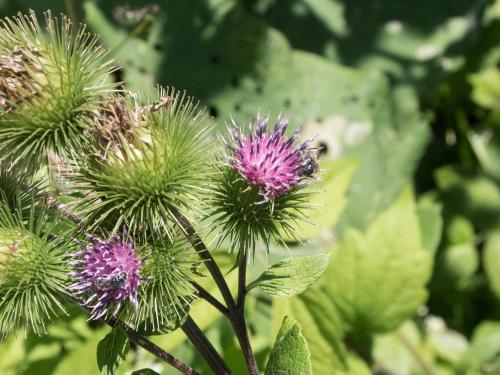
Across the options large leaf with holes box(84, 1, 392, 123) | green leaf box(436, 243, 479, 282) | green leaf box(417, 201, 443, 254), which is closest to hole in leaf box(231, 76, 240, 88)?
large leaf with holes box(84, 1, 392, 123)

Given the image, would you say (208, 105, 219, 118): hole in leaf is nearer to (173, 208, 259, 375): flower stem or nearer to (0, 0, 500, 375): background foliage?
(0, 0, 500, 375): background foliage

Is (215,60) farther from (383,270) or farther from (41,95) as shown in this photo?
(41,95)

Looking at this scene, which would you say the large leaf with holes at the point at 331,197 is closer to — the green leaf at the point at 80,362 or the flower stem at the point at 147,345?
the green leaf at the point at 80,362

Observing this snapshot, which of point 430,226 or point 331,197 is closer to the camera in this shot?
point 331,197

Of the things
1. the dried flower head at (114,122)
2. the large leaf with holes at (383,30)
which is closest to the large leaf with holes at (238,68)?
the large leaf with holes at (383,30)

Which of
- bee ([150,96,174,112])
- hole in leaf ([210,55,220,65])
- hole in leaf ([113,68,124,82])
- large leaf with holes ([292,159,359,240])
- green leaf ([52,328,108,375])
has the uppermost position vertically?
hole in leaf ([210,55,220,65])

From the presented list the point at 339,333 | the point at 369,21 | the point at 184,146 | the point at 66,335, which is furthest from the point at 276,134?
the point at 369,21

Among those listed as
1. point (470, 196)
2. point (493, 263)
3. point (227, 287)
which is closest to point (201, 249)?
point (227, 287)
